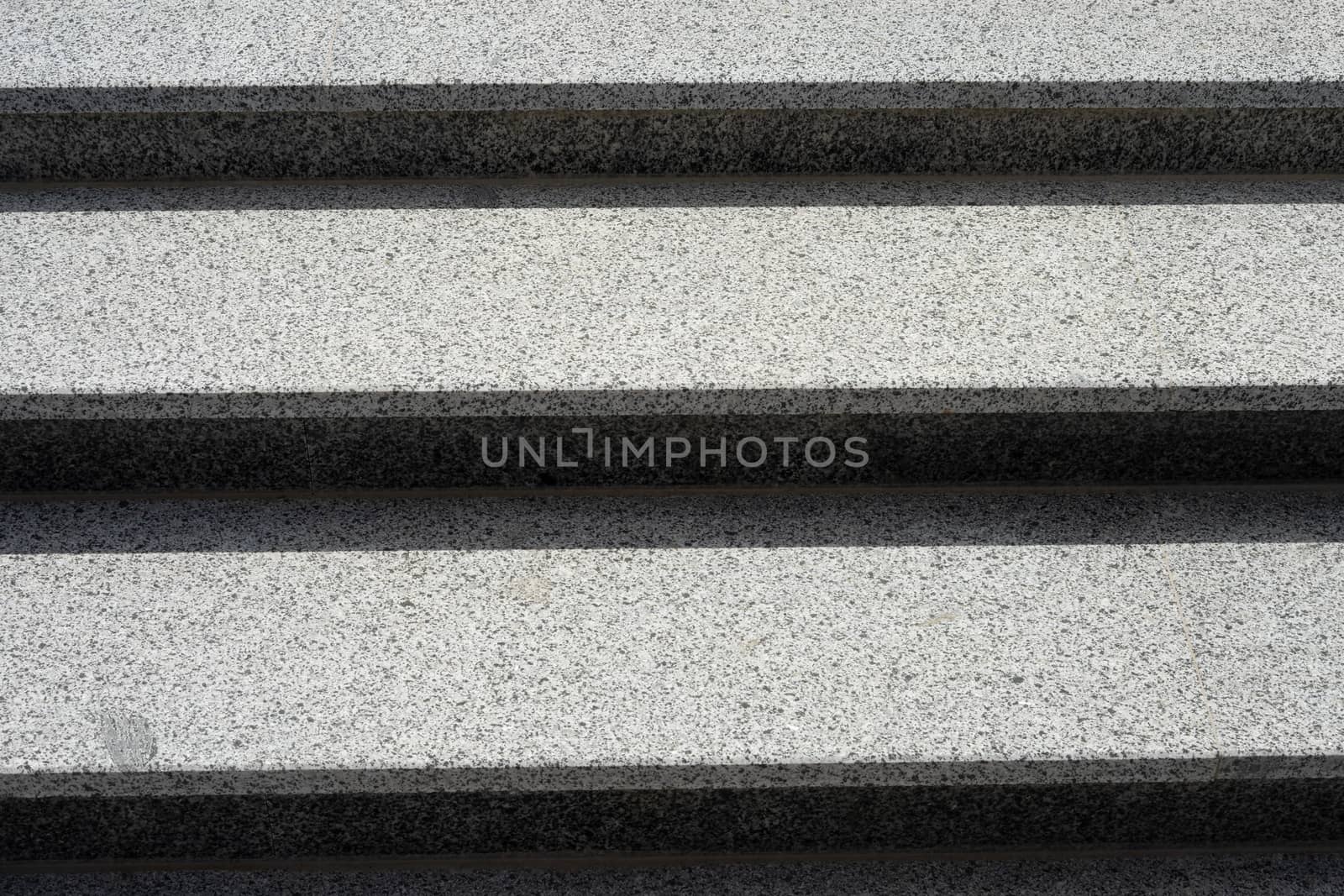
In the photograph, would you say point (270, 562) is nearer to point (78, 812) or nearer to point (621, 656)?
point (78, 812)

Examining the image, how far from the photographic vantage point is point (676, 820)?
1.72 meters

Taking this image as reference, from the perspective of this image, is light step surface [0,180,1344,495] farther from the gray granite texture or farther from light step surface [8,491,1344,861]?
the gray granite texture

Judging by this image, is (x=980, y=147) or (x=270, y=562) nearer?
(x=270, y=562)

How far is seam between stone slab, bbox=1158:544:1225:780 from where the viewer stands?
60.7 inches

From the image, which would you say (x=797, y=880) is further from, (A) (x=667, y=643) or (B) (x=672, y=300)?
(B) (x=672, y=300)

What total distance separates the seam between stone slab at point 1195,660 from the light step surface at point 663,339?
206 mm

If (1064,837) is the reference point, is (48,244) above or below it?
above

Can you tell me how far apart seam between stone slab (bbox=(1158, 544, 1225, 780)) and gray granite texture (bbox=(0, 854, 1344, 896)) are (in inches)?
10.5

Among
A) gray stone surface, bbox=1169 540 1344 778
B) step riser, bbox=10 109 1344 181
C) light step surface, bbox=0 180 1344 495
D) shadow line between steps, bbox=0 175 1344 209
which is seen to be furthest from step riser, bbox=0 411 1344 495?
step riser, bbox=10 109 1344 181

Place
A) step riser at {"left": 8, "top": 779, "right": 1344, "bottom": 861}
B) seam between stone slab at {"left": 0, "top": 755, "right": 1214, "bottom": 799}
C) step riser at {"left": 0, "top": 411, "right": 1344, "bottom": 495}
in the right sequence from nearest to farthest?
seam between stone slab at {"left": 0, "top": 755, "right": 1214, "bottom": 799} < step riser at {"left": 8, "top": 779, "right": 1344, "bottom": 861} < step riser at {"left": 0, "top": 411, "right": 1344, "bottom": 495}

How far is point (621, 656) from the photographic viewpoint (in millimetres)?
1637

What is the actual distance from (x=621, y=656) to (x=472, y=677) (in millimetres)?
226

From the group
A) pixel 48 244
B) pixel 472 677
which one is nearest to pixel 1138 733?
pixel 472 677

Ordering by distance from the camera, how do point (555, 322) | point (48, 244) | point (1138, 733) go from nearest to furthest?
point (1138, 733) < point (555, 322) < point (48, 244)
